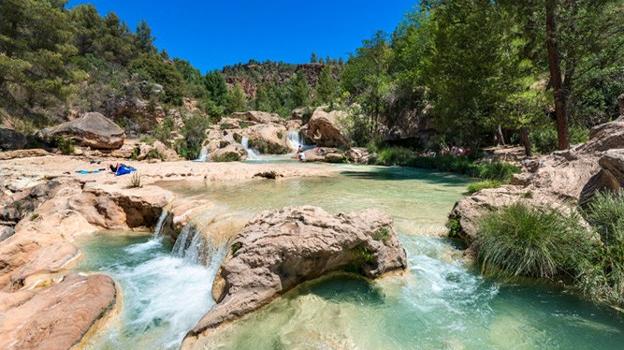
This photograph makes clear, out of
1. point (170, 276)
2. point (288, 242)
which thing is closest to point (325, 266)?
point (288, 242)

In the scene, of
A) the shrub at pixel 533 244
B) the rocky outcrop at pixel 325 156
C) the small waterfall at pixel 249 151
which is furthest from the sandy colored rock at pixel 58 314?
the small waterfall at pixel 249 151

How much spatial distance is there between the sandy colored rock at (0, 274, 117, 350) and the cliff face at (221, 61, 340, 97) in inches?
4169

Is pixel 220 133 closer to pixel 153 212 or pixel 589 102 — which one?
pixel 153 212

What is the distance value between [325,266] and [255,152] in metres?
27.1

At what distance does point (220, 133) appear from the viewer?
34219mm

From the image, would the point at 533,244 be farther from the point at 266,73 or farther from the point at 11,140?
the point at 266,73

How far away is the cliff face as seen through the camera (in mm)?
111556

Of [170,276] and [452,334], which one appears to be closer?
[452,334]

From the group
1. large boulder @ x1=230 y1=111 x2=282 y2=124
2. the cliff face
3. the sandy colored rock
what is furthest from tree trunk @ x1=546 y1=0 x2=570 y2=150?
the cliff face

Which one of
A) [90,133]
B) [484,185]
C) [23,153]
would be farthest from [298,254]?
[90,133]

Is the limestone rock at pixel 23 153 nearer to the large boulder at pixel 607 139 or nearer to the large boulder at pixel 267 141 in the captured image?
the large boulder at pixel 267 141

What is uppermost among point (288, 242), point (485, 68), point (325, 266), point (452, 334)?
point (485, 68)

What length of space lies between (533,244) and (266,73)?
12821 centimetres

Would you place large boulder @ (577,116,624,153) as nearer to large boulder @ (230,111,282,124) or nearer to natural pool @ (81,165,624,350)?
natural pool @ (81,165,624,350)
